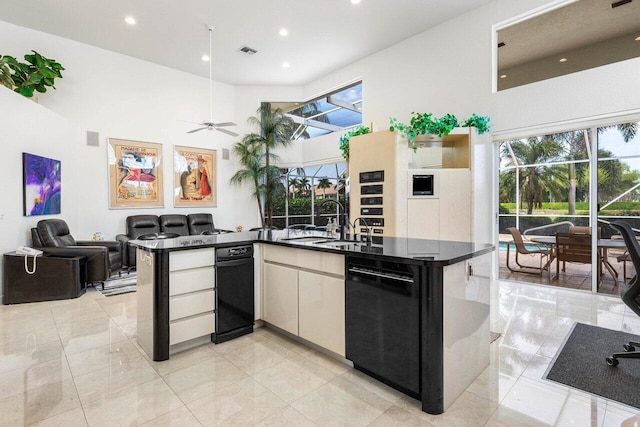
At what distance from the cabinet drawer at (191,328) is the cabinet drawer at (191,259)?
1.44 ft

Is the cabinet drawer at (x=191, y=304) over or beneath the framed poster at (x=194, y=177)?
beneath

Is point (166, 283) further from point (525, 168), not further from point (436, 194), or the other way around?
point (525, 168)

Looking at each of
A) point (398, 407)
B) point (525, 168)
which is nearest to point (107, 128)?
point (398, 407)

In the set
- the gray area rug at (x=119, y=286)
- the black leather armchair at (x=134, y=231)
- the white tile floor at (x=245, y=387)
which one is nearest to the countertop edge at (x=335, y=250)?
the white tile floor at (x=245, y=387)

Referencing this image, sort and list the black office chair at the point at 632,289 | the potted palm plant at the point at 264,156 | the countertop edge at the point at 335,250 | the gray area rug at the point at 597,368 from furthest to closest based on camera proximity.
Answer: the potted palm plant at the point at 264,156
the black office chair at the point at 632,289
the gray area rug at the point at 597,368
the countertop edge at the point at 335,250

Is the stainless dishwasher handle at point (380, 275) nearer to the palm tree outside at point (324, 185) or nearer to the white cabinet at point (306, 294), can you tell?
the white cabinet at point (306, 294)

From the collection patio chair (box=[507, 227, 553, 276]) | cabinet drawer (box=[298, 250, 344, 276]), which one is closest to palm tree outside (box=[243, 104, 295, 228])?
patio chair (box=[507, 227, 553, 276])

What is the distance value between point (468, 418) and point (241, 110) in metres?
7.68

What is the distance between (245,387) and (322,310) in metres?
0.73

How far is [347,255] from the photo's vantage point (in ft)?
7.30

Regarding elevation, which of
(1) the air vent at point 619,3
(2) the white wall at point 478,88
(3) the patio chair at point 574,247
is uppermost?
(1) the air vent at point 619,3

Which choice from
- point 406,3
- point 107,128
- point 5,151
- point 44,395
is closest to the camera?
point 44,395

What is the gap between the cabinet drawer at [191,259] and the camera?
252cm

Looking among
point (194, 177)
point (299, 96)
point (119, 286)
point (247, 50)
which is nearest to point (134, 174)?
point (194, 177)
